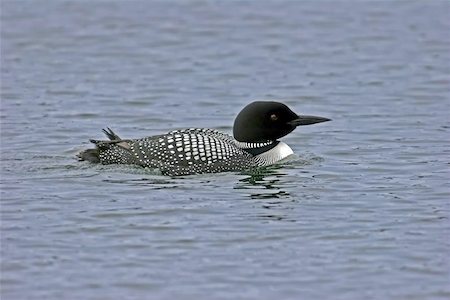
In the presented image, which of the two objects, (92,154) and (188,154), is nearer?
(188,154)

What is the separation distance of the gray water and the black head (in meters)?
0.31

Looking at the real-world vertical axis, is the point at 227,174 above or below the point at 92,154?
below

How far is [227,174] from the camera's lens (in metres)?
10.3

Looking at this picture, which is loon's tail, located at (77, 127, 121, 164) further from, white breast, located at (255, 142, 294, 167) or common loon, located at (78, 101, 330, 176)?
white breast, located at (255, 142, 294, 167)

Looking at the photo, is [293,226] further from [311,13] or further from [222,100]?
[311,13]

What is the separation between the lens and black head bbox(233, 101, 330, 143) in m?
10.5

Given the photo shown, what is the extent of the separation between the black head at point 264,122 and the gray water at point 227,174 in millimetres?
310

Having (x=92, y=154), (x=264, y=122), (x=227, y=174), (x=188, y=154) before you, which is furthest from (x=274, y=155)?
(x=92, y=154)

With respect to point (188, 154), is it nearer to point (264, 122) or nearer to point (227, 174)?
point (227, 174)

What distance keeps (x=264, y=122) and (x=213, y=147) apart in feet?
1.64

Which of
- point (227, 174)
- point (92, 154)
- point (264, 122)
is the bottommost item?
point (227, 174)

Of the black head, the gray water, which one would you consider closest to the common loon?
the black head

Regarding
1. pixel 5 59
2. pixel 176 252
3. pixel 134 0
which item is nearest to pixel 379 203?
pixel 176 252

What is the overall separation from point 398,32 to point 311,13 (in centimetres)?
178
